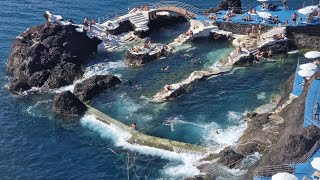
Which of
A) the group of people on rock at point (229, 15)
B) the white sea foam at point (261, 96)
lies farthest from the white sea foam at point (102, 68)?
the white sea foam at point (261, 96)

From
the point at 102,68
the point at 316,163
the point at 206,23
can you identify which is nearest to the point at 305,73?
the point at 316,163

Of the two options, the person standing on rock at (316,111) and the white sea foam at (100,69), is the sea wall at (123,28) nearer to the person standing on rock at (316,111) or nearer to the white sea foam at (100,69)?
the white sea foam at (100,69)

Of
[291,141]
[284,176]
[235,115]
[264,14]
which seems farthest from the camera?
[264,14]

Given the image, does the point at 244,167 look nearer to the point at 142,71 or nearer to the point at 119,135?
the point at 119,135

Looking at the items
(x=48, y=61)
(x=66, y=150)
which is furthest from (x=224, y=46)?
(x=66, y=150)

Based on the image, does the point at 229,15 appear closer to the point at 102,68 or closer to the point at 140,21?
the point at 140,21

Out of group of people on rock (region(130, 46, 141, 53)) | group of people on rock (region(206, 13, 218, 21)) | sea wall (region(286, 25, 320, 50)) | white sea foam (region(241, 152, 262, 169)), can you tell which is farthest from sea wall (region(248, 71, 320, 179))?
group of people on rock (region(206, 13, 218, 21))
